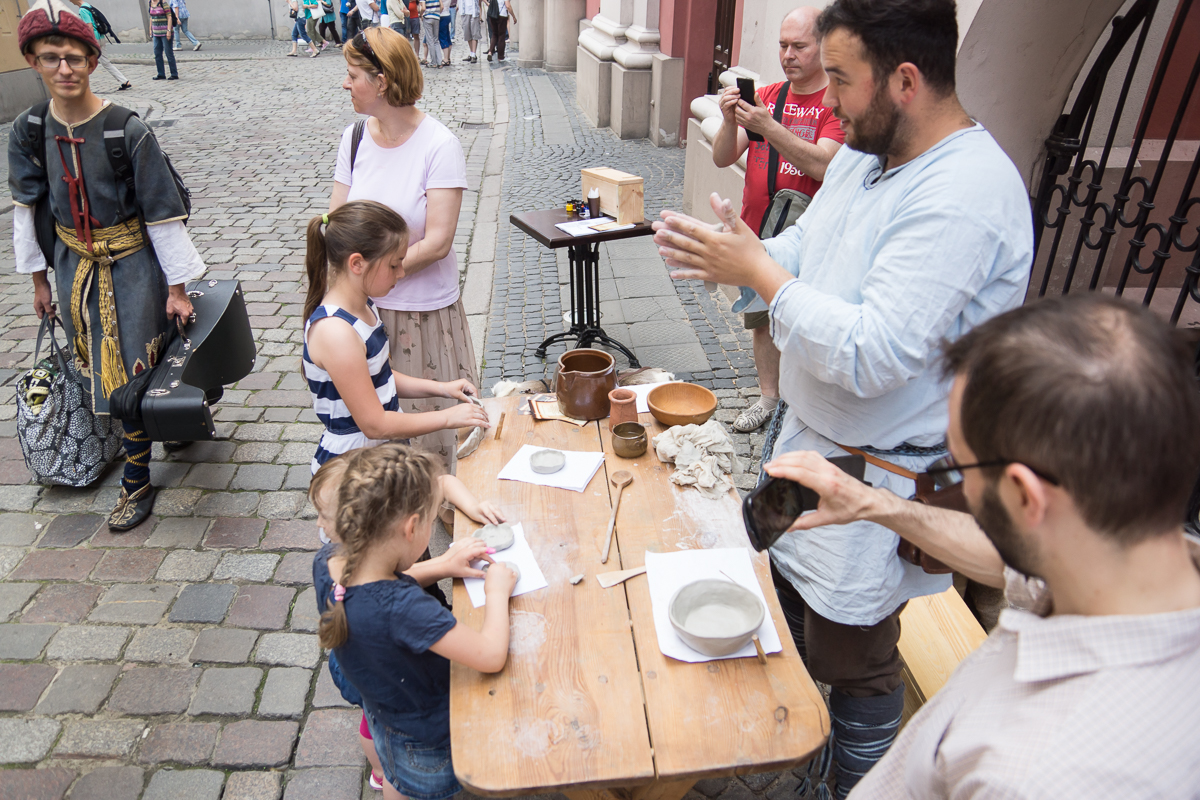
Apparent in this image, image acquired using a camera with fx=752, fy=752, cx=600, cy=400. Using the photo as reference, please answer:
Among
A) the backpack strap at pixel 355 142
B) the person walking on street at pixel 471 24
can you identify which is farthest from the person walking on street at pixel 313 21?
the backpack strap at pixel 355 142

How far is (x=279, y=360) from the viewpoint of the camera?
519cm

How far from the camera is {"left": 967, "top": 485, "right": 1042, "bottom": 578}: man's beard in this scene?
0.96m

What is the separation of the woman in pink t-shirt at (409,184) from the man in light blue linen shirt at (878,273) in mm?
1622

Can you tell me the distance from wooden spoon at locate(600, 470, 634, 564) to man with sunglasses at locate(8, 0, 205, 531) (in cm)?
250

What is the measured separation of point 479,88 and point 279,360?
1134 cm

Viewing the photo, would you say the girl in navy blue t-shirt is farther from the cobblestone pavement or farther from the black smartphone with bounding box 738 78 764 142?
the black smartphone with bounding box 738 78 764 142

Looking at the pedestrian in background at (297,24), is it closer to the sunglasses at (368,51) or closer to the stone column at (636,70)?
the stone column at (636,70)

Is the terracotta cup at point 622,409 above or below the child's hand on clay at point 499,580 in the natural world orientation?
above

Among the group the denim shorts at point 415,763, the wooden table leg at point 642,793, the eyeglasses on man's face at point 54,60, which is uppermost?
the eyeglasses on man's face at point 54,60

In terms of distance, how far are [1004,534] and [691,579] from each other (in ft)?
3.56

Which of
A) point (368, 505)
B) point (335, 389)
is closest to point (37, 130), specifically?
point (335, 389)

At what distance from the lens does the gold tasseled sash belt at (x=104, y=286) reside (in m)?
3.44

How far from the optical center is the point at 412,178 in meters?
3.15

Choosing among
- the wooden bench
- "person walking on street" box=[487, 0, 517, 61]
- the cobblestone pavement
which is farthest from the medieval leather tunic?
"person walking on street" box=[487, 0, 517, 61]
